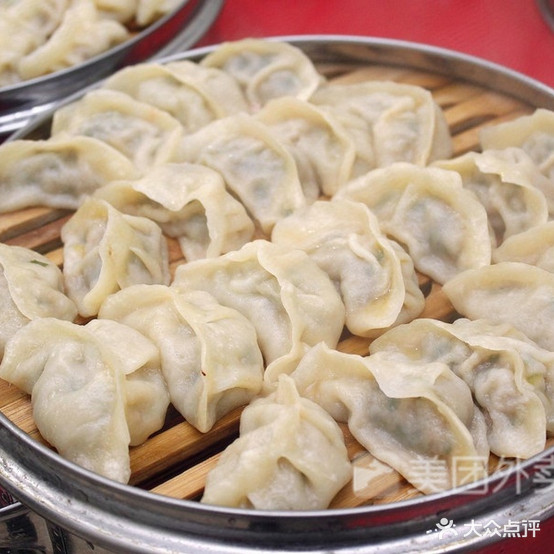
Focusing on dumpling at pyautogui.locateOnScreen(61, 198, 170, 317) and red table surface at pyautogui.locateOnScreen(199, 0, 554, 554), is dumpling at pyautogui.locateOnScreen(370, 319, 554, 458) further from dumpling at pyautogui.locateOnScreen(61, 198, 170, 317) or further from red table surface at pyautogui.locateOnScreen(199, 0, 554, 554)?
red table surface at pyautogui.locateOnScreen(199, 0, 554, 554)

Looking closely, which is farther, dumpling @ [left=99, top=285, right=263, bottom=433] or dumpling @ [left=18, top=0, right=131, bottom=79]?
dumpling @ [left=18, top=0, right=131, bottom=79]

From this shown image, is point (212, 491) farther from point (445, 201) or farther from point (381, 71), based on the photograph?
point (381, 71)

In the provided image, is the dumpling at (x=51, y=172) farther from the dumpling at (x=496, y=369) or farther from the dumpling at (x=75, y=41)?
the dumpling at (x=496, y=369)

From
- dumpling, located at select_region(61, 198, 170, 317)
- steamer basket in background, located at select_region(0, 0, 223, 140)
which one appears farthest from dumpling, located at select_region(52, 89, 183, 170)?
dumpling, located at select_region(61, 198, 170, 317)

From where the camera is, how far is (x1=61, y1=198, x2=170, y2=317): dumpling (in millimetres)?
2131

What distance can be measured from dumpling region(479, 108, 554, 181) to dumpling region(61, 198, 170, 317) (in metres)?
1.11

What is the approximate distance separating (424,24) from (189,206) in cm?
190

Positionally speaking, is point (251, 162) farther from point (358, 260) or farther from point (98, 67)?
point (98, 67)

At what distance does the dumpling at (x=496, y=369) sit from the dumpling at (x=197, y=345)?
338 mm

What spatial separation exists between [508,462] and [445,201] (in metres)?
0.82

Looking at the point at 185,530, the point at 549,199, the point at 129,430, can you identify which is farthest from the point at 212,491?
the point at 549,199

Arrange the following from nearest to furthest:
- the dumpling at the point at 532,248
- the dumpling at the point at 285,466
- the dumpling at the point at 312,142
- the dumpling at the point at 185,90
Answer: the dumpling at the point at 285,466 → the dumpling at the point at 532,248 → the dumpling at the point at 312,142 → the dumpling at the point at 185,90

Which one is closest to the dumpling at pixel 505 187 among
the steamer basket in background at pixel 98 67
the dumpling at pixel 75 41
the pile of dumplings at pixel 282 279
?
the pile of dumplings at pixel 282 279

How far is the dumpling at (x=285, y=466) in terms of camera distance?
162cm
